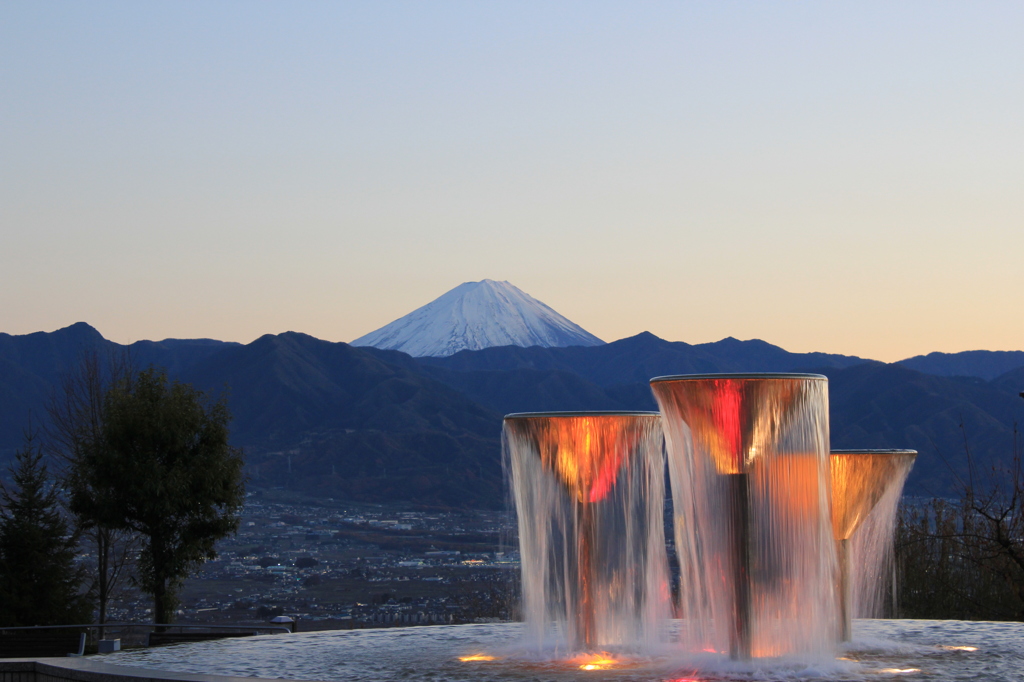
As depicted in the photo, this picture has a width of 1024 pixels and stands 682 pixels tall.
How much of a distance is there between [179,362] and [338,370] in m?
34.2

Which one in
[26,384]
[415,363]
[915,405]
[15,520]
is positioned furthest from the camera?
[415,363]

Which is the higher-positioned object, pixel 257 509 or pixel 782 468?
pixel 782 468

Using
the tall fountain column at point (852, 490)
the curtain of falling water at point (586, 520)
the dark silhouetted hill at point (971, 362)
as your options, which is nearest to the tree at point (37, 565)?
the curtain of falling water at point (586, 520)

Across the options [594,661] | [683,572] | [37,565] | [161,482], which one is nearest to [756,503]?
[683,572]

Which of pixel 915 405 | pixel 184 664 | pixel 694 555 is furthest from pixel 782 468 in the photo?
pixel 915 405

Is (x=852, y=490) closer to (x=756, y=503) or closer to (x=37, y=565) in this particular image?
(x=756, y=503)

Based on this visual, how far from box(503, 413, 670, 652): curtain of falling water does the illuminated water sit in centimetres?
84

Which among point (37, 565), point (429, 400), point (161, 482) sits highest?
point (429, 400)

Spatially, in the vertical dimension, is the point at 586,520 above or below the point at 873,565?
above

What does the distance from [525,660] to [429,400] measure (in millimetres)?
136950

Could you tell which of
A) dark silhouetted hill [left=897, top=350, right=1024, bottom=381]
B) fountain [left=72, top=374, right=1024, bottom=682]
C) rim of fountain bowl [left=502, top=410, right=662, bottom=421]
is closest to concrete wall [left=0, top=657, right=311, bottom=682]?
fountain [left=72, top=374, right=1024, bottom=682]

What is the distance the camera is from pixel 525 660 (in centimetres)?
1477

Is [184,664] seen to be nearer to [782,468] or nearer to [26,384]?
[782,468]

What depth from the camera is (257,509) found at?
389 ft
